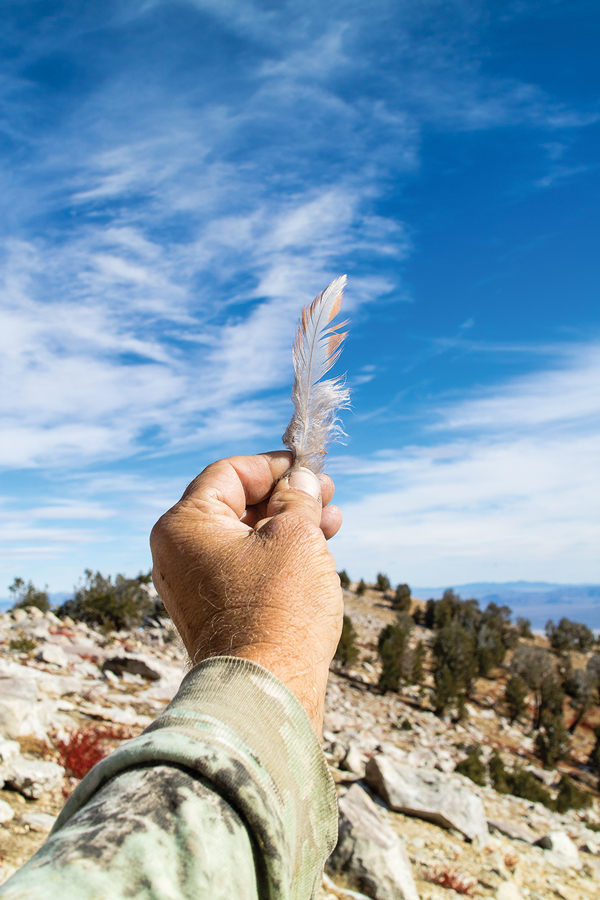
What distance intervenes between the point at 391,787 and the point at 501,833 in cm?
224

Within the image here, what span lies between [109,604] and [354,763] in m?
14.0

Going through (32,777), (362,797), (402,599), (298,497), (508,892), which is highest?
(298,497)

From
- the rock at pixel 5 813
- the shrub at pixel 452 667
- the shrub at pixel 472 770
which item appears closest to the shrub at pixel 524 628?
the shrub at pixel 452 667

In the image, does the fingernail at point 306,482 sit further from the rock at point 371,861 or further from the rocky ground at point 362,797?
the rock at point 371,861

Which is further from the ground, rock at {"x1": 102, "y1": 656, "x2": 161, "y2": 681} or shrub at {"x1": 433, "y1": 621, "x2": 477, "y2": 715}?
rock at {"x1": 102, "y1": 656, "x2": 161, "y2": 681}

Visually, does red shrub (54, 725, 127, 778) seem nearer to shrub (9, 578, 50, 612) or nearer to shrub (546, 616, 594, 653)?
shrub (9, 578, 50, 612)

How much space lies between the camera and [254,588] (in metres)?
1.43

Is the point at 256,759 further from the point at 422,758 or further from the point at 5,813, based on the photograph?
the point at 422,758

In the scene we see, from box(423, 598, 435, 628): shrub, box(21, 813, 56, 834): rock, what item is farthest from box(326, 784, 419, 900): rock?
box(423, 598, 435, 628): shrub

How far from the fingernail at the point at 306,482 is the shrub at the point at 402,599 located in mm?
42563

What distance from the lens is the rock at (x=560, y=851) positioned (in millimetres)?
7668

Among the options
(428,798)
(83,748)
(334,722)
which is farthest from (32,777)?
(334,722)

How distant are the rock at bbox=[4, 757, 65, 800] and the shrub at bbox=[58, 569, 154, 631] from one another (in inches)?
549

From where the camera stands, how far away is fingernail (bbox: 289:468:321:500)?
257 centimetres
